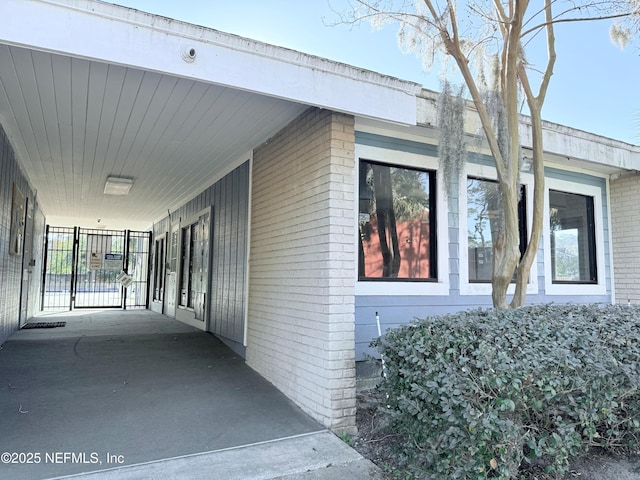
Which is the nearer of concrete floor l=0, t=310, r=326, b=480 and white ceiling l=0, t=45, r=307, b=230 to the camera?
concrete floor l=0, t=310, r=326, b=480

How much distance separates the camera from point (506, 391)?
99.5 inches

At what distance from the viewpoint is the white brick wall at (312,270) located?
3.53 meters

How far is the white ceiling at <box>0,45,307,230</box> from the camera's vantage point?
3.47 metres

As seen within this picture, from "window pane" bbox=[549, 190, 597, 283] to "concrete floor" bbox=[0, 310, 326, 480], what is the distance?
462 cm

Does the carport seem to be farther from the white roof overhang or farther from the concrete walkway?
the concrete walkway

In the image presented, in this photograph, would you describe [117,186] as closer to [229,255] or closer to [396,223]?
[229,255]

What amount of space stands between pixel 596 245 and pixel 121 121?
685 centimetres

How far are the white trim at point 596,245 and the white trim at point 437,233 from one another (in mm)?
1920

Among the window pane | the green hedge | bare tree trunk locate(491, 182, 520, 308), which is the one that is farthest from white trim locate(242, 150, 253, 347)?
the window pane

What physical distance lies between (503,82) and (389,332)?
2848 mm

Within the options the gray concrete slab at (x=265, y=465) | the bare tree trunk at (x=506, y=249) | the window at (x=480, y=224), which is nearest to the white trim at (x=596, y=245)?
the window at (x=480, y=224)

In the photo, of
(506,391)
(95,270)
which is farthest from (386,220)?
(95,270)

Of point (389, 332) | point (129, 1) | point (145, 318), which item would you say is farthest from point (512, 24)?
point (145, 318)

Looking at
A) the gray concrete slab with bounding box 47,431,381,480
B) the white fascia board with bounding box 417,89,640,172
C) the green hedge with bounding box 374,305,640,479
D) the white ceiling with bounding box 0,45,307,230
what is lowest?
the gray concrete slab with bounding box 47,431,381,480
